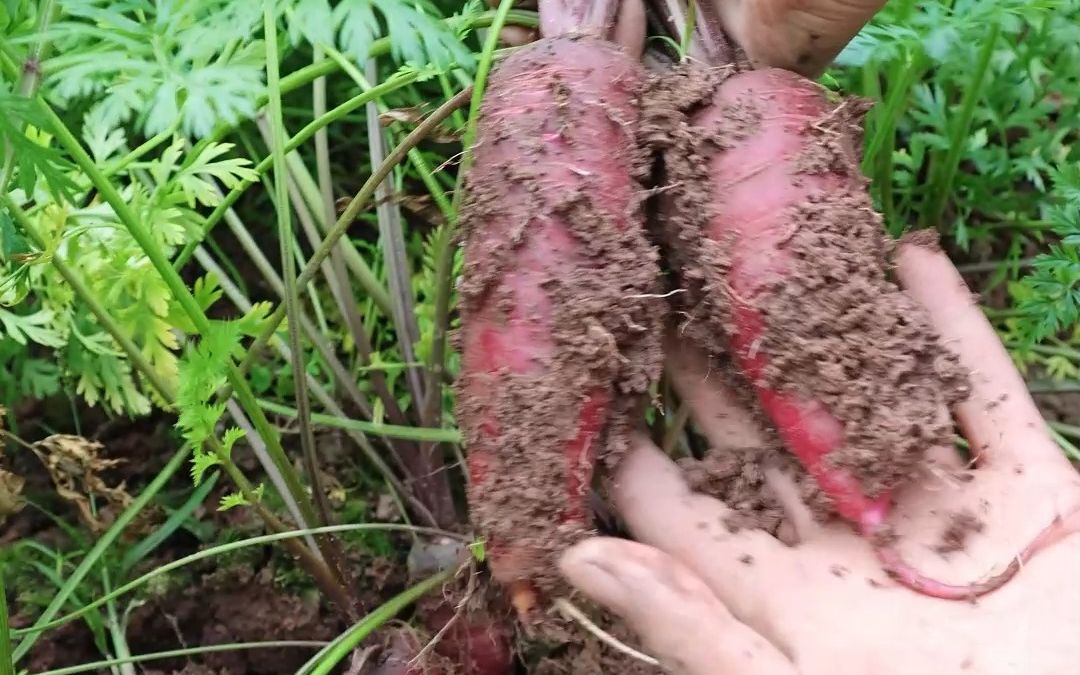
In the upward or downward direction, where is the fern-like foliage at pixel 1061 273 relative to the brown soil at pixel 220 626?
upward

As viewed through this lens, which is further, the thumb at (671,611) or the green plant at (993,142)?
the green plant at (993,142)

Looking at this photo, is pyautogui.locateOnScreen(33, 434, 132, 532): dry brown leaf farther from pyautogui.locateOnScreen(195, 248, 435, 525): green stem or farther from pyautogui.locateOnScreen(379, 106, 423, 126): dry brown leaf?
pyautogui.locateOnScreen(379, 106, 423, 126): dry brown leaf

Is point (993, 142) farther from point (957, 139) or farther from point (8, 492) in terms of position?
point (8, 492)

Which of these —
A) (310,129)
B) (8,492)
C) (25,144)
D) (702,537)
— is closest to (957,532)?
(702,537)

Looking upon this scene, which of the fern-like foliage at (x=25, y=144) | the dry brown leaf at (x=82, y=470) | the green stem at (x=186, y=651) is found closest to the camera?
the fern-like foliage at (x=25, y=144)

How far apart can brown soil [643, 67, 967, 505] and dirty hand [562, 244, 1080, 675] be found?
66 mm

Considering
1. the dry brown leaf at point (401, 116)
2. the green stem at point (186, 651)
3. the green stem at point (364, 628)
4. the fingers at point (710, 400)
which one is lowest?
the green stem at point (186, 651)

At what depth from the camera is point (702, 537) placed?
0.70 meters

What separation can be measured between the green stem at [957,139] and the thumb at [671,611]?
0.68 meters

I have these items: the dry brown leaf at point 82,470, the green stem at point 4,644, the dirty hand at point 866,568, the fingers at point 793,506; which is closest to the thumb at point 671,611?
the dirty hand at point 866,568

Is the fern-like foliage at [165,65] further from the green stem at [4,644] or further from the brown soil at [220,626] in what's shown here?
the brown soil at [220,626]

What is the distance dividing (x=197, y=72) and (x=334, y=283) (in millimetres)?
376

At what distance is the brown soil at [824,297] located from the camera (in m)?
0.67

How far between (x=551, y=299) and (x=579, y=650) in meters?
0.41
